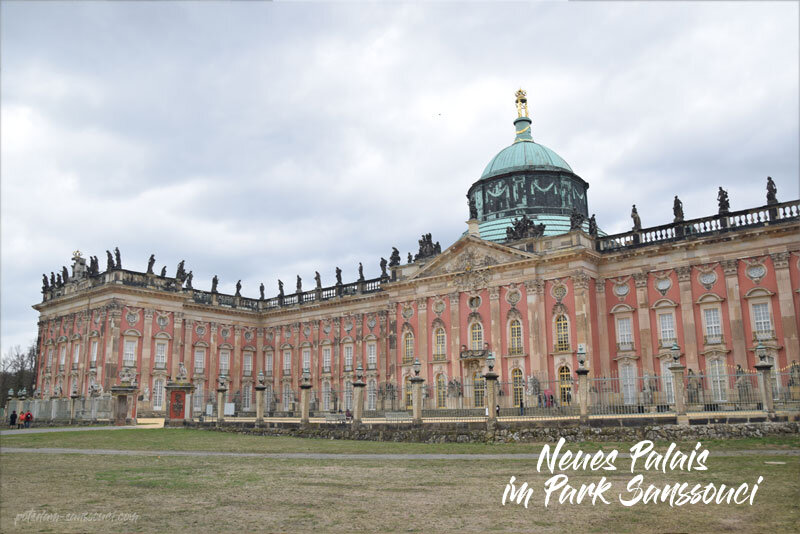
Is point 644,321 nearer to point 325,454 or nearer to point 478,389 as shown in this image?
point 478,389

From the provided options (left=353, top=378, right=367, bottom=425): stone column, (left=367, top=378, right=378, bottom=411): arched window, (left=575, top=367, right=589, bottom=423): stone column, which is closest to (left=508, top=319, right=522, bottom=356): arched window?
(left=367, top=378, right=378, bottom=411): arched window

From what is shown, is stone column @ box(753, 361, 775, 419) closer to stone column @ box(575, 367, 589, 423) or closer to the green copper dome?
stone column @ box(575, 367, 589, 423)

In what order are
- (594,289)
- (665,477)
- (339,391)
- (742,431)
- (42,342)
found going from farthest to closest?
1. (42,342)
2. (339,391)
3. (594,289)
4. (742,431)
5. (665,477)

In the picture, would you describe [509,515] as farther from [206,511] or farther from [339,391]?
[339,391]

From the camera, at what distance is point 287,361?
6197 cm

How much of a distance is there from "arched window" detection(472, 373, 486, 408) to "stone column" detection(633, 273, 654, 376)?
10.5 metres

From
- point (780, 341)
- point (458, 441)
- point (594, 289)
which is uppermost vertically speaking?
point (594, 289)

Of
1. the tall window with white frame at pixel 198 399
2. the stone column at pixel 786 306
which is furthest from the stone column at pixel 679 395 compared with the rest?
the tall window with white frame at pixel 198 399

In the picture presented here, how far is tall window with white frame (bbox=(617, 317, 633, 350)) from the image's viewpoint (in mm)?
41938

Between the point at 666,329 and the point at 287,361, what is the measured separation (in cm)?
3490

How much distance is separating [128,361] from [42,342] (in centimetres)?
1423

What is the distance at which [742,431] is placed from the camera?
22.9 m

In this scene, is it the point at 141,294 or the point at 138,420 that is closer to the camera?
the point at 138,420

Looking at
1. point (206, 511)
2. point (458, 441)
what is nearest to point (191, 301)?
point (458, 441)
